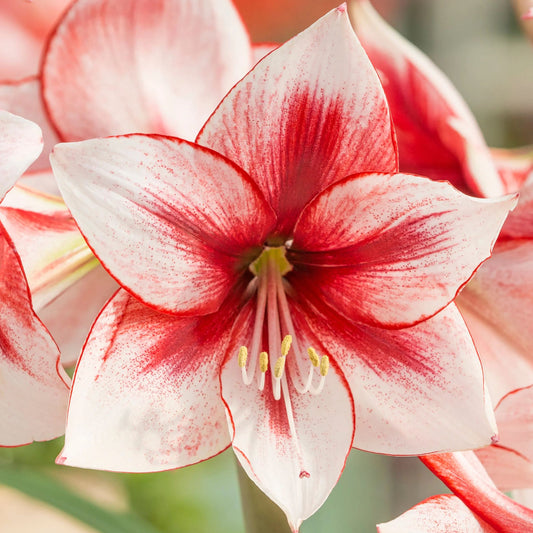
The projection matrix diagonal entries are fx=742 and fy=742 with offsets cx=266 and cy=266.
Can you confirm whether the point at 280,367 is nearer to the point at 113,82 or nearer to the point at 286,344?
the point at 286,344

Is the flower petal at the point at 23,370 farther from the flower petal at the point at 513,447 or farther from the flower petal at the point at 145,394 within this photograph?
the flower petal at the point at 513,447

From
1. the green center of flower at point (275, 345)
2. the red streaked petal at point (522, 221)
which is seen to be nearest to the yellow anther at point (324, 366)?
the green center of flower at point (275, 345)

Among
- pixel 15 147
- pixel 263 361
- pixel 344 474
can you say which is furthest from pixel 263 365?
pixel 344 474

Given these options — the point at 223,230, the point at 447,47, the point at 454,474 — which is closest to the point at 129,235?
the point at 223,230

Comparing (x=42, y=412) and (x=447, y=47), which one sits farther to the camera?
(x=447, y=47)

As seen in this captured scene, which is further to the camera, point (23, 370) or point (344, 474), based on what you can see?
point (344, 474)

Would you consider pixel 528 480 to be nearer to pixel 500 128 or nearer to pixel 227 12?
pixel 227 12
